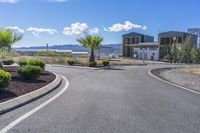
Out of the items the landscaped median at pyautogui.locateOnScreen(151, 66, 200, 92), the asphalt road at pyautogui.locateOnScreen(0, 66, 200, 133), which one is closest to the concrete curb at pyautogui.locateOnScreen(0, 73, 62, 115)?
the asphalt road at pyautogui.locateOnScreen(0, 66, 200, 133)

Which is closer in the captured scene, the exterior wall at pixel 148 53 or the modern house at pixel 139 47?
the exterior wall at pixel 148 53

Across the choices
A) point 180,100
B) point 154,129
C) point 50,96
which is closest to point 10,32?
point 50,96

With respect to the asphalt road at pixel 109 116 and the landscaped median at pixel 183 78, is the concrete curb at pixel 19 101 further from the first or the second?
the landscaped median at pixel 183 78

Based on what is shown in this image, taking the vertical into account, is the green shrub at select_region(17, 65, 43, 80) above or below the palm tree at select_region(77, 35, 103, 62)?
below

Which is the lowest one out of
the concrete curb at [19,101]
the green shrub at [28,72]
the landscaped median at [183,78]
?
the landscaped median at [183,78]

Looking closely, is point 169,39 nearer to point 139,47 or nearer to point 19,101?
point 139,47

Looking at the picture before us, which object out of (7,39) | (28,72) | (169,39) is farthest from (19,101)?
(169,39)

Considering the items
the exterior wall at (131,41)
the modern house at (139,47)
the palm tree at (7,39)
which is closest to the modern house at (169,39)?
the modern house at (139,47)

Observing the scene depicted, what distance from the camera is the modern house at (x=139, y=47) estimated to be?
11284 cm

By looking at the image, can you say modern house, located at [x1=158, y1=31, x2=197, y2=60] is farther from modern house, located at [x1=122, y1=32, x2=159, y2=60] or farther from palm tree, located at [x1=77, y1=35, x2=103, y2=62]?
palm tree, located at [x1=77, y1=35, x2=103, y2=62]

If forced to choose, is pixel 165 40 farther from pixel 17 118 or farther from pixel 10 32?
pixel 17 118

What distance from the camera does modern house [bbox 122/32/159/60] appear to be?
4443 inches

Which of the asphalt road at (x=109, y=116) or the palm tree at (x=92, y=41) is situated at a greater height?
the palm tree at (x=92, y=41)

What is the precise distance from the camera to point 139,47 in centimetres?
12056
